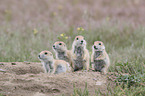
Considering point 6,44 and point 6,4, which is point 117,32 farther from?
point 6,4

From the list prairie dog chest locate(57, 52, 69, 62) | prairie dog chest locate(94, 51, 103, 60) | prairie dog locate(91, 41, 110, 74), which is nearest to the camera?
prairie dog locate(91, 41, 110, 74)

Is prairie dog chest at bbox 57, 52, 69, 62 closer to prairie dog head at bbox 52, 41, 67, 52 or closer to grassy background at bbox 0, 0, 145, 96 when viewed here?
prairie dog head at bbox 52, 41, 67, 52

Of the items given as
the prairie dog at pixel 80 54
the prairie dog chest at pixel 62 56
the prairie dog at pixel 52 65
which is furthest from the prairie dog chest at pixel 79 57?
the prairie dog chest at pixel 62 56

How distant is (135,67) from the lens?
578cm

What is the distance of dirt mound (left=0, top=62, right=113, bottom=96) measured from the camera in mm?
4363

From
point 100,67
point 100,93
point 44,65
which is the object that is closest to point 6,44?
point 44,65

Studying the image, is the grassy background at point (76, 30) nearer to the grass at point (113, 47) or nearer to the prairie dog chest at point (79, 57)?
the grass at point (113, 47)

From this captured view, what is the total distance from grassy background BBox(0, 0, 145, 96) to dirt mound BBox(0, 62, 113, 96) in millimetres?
511

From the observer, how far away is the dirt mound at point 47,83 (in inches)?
172

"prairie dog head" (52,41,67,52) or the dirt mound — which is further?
"prairie dog head" (52,41,67,52)

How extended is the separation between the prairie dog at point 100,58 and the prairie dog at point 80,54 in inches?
8.5

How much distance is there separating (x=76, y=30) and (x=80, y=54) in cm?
252

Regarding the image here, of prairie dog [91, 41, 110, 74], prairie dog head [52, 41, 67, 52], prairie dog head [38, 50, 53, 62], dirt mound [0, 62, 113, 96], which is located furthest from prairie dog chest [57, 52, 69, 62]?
dirt mound [0, 62, 113, 96]

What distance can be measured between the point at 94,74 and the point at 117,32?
→ 18.3 ft
